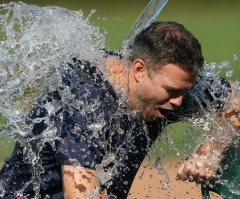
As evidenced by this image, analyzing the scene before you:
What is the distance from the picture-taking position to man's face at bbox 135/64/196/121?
253 centimetres

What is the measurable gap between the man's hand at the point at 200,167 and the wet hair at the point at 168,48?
49cm

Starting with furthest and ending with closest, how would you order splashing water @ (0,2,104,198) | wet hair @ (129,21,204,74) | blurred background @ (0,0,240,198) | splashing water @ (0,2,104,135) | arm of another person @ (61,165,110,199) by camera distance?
blurred background @ (0,0,240,198)
splashing water @ (0,2,104,135)
splashing water @ (0,2,104,198)
wet hair @ (129,21,204,74)
arm of another person @ (61,165,110,199)

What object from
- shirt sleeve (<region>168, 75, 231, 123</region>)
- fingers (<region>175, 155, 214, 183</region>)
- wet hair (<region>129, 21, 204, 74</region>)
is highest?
wet hair (<region>129, 21, 204, 74</region>)

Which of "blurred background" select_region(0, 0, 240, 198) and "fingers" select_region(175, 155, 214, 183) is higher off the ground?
"fingers" select_region(175, 155, 214, 183)

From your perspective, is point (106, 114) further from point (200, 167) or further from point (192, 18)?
point (192, 18)

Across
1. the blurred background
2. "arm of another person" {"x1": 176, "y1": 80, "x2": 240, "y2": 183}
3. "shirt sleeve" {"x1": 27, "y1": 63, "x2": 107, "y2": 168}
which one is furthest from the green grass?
"shirt sleeve" {"x1": 27, "y1": 63, "x2": 107, "y2": 168}

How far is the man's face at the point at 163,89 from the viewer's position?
253 cm

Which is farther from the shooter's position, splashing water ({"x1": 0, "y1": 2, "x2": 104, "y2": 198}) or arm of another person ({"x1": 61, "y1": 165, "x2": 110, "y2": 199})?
splashing water ({"x1": 0, "y1": 2, "x2": 104, "y2": 198})

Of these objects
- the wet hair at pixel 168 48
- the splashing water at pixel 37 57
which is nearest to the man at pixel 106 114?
the wet hair at pixel 168 48

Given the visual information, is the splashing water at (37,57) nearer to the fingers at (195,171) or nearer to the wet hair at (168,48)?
the wet hair at (168,48)

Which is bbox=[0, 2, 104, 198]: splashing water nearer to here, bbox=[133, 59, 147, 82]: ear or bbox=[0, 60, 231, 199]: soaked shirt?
bbox=[0, 60, 231, 199]: soaked shirt

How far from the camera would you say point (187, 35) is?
2566 millimetres

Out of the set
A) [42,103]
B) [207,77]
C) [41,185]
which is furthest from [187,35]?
[41,185]

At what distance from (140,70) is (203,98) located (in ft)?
1.71
